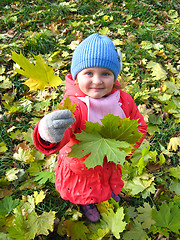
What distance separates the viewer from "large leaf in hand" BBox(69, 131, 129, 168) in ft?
3.09

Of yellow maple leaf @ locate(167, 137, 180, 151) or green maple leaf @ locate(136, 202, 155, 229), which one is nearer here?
green maple leaf @ locate(136, 202, 155, 229)

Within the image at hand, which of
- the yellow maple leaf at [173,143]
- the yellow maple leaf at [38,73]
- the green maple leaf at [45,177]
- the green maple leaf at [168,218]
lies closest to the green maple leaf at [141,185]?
the green maple leaf at [168,218]

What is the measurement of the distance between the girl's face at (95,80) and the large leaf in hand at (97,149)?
1.35ft

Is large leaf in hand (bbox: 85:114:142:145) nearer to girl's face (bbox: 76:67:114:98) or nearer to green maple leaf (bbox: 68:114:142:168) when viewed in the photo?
green maple leaf (bbox: 68:114:142:168)

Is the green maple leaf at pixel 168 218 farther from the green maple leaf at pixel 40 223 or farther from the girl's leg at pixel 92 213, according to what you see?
the green maple leaf at pixel 40 223

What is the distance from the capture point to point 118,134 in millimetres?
1041

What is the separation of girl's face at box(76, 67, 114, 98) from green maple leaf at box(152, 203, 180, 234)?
43.5 inches

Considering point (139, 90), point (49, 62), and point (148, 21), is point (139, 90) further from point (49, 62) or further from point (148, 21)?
point (148, 21)

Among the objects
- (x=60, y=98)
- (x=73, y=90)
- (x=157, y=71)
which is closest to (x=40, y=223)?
(x=73, y=90)

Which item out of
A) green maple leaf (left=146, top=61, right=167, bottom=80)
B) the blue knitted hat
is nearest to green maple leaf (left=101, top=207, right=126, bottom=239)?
the blue knitted hat

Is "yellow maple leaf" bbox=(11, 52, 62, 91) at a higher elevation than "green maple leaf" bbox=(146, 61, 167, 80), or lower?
higher

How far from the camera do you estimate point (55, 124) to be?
0.90m

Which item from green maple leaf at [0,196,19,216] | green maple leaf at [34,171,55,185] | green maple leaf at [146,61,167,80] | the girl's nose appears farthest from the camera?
green maple leaf at [146,61,167,80]

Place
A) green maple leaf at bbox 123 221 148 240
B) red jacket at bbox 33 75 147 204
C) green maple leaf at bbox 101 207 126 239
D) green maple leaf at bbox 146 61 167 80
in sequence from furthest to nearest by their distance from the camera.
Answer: green maple leaf at bbox 146 61 167 80
green maple leaf at bbox 123 221 148 240
green maple leaf at bbox 101 207 126 239
red jacket at bbox 33 75 147 204
